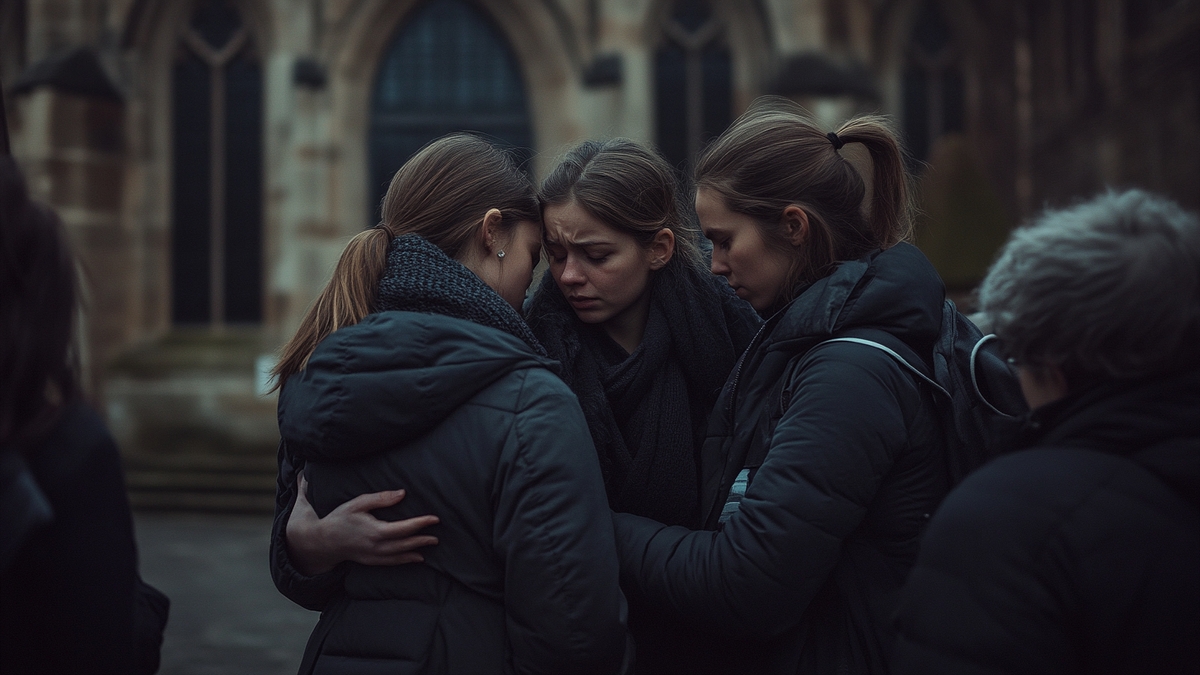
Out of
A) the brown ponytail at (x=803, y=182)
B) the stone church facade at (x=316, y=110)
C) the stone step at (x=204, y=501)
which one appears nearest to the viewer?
the brown ponytail at (x=803, y=182)

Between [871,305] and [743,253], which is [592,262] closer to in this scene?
[743,253]

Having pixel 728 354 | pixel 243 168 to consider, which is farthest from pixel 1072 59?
pixel 728 354

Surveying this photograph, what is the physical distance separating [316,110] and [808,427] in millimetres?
9186

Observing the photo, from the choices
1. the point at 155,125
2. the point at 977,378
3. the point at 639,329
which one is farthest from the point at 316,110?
the point at 977,378

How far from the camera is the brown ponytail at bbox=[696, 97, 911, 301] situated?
1882mm

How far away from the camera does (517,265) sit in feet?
6.35

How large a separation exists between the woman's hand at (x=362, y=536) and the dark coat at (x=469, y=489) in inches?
1.1

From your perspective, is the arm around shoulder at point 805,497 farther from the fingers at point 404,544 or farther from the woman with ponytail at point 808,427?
the fingers at point 404,544

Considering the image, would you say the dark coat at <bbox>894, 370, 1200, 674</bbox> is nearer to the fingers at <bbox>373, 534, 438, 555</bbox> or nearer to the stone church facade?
the fingers at <bbox>373, 534, 438, 555</bbox>

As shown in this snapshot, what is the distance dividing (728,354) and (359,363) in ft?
2.69

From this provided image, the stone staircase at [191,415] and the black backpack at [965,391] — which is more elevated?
the black backpack at [965,391]

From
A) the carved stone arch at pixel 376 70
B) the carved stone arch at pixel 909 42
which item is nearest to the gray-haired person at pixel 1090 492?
the carved stone arch at pixel 376 70

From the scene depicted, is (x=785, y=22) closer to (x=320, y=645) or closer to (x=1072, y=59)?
(x=1072, y=59)

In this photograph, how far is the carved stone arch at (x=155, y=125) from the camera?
33.1ft
